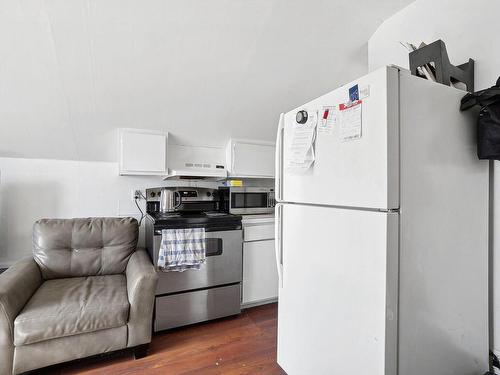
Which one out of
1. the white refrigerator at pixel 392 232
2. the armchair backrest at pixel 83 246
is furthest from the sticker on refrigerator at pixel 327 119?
the armchair backrest at pixel 83 246

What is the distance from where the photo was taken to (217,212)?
2.58m

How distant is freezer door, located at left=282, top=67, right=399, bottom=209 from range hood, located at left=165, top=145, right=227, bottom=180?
1.64 metres

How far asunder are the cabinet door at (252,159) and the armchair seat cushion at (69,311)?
1.55 metres

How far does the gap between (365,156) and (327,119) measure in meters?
0.26

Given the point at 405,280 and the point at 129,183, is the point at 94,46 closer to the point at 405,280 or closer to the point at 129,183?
the point at 129,183

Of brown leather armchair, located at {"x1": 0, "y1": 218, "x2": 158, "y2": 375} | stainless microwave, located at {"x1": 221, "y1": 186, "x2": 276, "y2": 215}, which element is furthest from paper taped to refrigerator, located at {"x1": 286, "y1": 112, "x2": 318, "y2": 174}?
stainless microwave, located at {"x1": 221, "y1": 186, "x2": 276, "y2": 215}

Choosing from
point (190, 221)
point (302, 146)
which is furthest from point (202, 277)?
point (302, 146)

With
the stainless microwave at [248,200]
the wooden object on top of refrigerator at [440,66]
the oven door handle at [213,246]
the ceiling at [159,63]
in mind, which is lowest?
the oven door handle at [213,246]

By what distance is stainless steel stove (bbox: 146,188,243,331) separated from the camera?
2023 mm

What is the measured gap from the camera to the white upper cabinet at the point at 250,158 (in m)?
2.71

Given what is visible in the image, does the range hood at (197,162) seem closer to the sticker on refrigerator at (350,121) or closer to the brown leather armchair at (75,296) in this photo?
the brown leather armchair at (75,296)

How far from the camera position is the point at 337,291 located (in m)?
1.04

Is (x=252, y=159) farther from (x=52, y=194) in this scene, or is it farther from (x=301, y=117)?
(x=52, y=194)

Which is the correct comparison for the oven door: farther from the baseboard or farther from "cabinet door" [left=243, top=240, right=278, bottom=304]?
the baseboard
